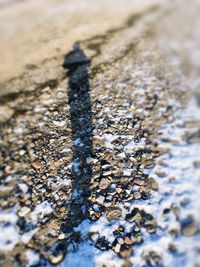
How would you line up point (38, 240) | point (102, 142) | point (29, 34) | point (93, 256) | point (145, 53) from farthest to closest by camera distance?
point (29, 34) < point (145, 53) < point (102, 142) < point (38, 240) < point (93, 256)

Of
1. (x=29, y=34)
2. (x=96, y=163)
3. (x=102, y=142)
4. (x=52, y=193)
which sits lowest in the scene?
(x=52, y=193)

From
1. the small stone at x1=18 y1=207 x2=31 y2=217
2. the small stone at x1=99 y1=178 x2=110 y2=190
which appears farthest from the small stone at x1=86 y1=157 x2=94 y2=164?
the small stone at x1=18 y1=207 x2=31 y2=217

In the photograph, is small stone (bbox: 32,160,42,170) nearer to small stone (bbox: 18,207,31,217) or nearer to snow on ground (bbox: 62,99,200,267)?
small stone (bbox: 18,207,31,217)

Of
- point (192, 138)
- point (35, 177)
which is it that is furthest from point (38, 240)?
point (192, 138)

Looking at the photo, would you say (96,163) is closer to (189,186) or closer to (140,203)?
(140,203)

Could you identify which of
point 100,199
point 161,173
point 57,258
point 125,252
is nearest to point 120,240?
point 125,252

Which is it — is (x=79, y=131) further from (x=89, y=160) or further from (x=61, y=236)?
(x=61, y=236)
